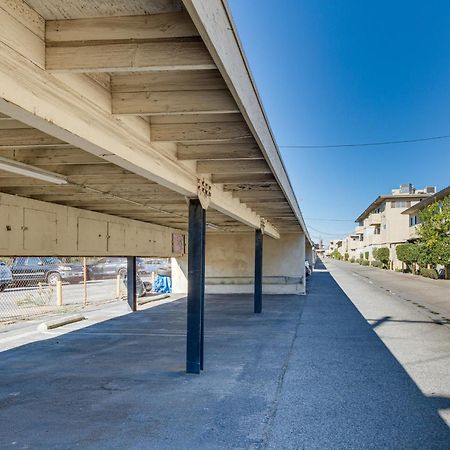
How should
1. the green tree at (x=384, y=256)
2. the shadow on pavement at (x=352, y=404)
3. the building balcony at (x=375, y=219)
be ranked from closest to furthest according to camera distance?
the shadow on pavement at (x=352, y=404) → the green tree at (x=384, y=256) → the building balcony at (x=375, y=219)

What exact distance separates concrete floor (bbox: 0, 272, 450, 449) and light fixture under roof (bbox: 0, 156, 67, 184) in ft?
9.39

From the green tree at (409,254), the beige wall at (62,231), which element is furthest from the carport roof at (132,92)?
the green tree at (409,254)

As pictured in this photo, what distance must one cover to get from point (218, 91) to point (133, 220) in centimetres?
1014

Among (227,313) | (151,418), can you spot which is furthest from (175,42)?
(227,313)

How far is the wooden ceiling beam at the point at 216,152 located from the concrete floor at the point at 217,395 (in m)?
3.10

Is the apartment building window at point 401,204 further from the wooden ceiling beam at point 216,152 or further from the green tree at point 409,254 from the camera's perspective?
the wooden ceiling beam at point 216,152

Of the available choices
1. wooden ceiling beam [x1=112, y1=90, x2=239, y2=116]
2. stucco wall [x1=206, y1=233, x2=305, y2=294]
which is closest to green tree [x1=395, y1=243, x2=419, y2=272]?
stucco wall [x1=206, y1=233, x2=305, y2=294]

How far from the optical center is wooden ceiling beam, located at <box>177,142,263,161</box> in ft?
19.1

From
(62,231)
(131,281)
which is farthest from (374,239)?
(62,231)

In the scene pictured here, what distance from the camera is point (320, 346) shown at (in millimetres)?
9250

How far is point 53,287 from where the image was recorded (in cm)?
2322

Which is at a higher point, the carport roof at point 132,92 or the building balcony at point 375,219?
the building balcony at point 375,219

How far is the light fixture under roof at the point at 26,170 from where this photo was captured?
5.34 meters

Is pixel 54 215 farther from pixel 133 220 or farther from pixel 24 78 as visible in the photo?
pixel 24 78
